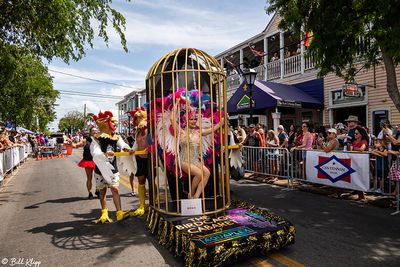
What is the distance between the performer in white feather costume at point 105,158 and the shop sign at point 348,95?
34.3 feet

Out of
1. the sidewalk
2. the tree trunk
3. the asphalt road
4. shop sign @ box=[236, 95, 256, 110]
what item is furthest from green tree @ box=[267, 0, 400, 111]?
shop sign @ box=[236, 95, 256, 110]

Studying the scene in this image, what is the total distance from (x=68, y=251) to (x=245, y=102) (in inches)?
390

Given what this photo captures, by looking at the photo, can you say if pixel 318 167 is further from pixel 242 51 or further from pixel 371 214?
pixel 242 51

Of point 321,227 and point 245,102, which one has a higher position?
point 245,102

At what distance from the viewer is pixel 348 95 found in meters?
12.1

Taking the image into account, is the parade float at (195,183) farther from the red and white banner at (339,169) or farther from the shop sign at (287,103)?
the shop sign at (287,103)

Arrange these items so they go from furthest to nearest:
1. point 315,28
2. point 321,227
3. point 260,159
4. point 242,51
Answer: point 242,51
point 260,159
point 315,28
point 321,227

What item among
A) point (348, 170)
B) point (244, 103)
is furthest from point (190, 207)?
point (244, 103)

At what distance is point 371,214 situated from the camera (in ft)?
16.8

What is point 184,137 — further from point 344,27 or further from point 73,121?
point 73,121

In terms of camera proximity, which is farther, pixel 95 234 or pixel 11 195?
pixel 11 195

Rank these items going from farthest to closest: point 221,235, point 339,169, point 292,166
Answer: point 292,166 < point 339,169 < point 221,235

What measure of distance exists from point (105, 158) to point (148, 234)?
1.51 metres

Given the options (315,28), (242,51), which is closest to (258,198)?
(315,28)
